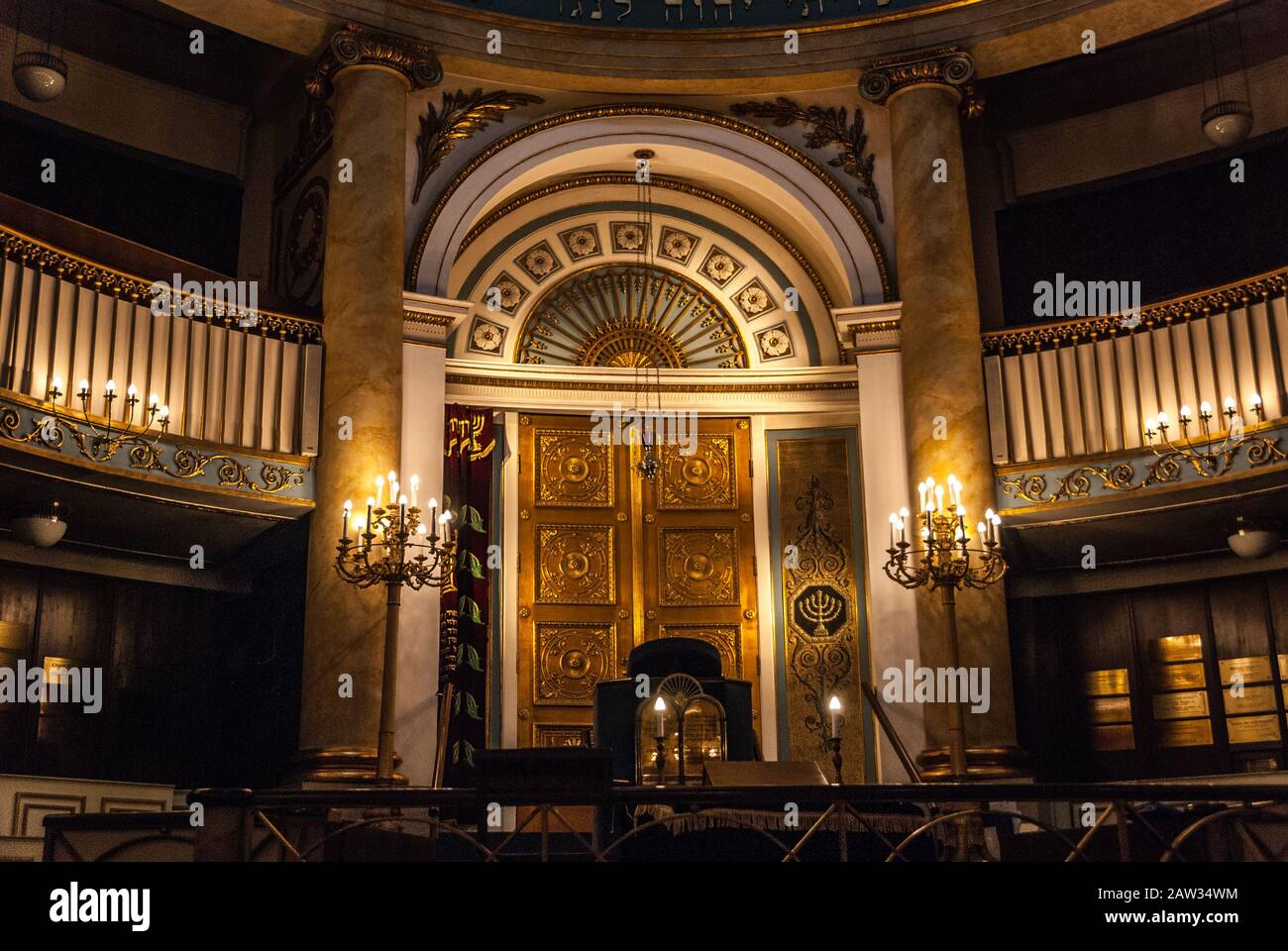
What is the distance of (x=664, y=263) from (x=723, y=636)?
11.4 feet

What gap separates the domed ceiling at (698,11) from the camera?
11.7 metres

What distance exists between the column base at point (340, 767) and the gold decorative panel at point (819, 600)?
3910 millimetres

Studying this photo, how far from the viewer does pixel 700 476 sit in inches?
507

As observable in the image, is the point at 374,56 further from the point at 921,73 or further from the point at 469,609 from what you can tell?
the point at 469,609

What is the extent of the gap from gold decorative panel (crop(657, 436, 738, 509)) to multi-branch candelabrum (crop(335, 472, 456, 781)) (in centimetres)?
296

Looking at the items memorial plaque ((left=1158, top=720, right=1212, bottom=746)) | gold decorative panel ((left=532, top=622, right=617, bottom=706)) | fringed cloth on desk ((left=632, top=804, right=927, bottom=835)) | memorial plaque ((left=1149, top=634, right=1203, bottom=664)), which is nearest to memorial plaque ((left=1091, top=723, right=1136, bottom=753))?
memorial plaque ((left=1158, top=720, right=1212, bottom=746))

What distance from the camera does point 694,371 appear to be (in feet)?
42.5

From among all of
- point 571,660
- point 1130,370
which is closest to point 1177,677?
point 1130,370

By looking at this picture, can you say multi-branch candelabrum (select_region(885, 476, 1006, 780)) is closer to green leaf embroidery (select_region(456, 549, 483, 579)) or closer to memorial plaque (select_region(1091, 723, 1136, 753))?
memorial plaque (select_region(1091, 723, 1136, 753))

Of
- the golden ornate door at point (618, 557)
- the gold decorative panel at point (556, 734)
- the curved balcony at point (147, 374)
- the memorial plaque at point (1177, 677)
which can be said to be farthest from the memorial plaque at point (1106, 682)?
the curved balcony at point (147, 374)

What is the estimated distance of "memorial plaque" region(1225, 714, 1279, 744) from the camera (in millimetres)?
11039

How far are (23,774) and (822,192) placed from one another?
7.48m

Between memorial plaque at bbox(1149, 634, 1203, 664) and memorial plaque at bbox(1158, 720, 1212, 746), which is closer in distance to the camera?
memorial plaque at bbox(1158, 720, 1212, 746)
